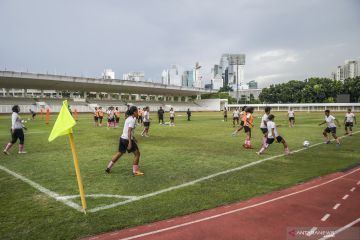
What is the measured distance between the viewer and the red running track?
4.84 meters

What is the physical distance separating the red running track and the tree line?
89.9 m

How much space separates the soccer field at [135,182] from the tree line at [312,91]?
8355 cm

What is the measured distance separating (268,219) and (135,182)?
3.68 m

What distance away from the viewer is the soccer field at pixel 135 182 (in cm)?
536

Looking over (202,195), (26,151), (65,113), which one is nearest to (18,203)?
(65,113)

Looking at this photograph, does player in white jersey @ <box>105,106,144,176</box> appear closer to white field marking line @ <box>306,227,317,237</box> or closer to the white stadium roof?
white field marking line @ <box>306,227,317,237</box>

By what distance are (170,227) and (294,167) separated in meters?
5.98

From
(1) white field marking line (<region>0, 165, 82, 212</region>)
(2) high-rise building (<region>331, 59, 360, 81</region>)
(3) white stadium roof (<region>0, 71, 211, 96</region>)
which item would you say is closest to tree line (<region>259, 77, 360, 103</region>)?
(3) white stadium roof (<region>0, 71, 211, 96</region>)

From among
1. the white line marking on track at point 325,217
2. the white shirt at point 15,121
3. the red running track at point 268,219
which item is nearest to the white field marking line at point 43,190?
the red running track at point 268,219

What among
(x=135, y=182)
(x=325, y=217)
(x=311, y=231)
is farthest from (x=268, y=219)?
(x=135, y=182)

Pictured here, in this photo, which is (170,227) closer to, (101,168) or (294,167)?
(101,168)

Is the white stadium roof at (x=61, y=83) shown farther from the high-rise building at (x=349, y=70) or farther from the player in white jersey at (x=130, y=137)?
the high-rise building at (x=349, y=70)

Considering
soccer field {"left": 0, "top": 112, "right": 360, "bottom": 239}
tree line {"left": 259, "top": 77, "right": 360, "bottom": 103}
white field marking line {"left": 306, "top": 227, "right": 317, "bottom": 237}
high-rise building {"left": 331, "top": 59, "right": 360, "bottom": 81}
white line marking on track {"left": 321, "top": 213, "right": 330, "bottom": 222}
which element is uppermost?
high-rise building {"left": 331, "top": 59, "right": 360, "bottom": 81}

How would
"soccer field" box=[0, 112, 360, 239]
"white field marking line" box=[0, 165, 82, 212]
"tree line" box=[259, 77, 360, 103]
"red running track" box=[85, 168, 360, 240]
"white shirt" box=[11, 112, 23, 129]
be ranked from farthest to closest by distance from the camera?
1. "tree line" box=[259, 77, 360, 103]
2. "white shirt" box=[11, 112, 23, 129]
3. "white field marking line" box=[0, 165, 82, 212]
4. "soccer field" box=[0, 112, 360, 239]
5. "red running track" box=[85, 168, 360, 240]
